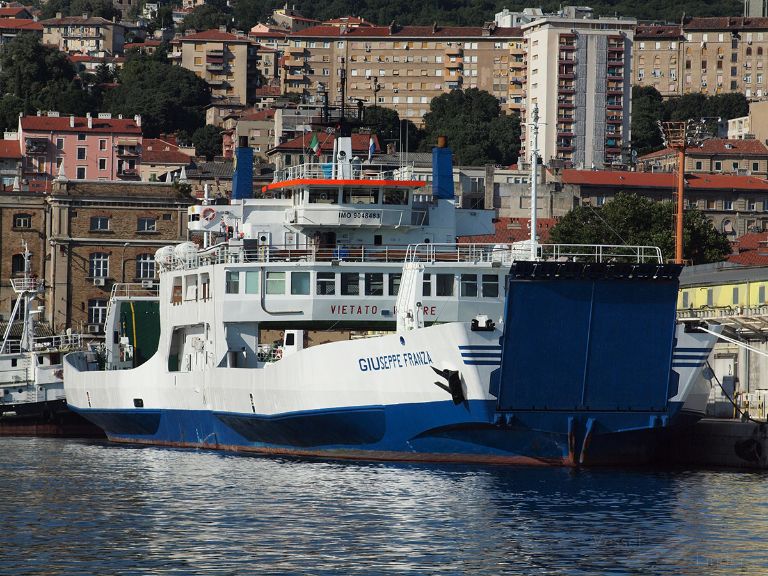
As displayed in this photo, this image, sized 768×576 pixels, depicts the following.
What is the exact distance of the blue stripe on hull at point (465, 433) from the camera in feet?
133

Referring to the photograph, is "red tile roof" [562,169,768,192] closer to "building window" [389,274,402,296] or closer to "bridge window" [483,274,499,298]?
"building window" [389,274,402,296]

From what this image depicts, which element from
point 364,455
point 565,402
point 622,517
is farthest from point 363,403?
point 622,517

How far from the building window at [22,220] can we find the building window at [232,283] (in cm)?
4908

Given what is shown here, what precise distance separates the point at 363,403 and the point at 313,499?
24.6 ft

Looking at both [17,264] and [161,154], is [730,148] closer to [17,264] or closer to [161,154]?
[161,154]

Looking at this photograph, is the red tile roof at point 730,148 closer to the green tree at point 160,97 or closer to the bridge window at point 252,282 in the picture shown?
the green tree at point 160,97

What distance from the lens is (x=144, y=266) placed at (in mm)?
91062

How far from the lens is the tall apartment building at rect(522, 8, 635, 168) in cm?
17650

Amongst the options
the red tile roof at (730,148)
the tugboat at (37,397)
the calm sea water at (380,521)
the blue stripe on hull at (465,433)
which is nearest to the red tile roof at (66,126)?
the red tile roof at (730,148)

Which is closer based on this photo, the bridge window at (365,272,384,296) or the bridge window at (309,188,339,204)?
the bridge window at (365,272,384,296)

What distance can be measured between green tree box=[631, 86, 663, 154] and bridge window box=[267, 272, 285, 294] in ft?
464

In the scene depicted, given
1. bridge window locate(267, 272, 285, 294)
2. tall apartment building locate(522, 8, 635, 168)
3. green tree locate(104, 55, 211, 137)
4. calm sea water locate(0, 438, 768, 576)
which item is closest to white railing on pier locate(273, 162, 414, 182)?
bridge window locate(267, 272, 285, 294)

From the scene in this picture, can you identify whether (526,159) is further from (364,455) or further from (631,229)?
(364,455)

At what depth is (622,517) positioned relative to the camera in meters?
32.7
